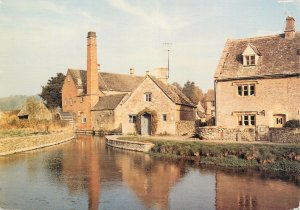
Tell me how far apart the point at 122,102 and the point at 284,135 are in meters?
28.0

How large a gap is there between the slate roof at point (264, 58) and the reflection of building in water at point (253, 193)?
15241 mm

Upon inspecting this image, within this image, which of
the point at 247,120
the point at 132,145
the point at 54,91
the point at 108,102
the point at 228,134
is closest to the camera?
the point at 228,134

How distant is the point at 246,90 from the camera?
32.7m

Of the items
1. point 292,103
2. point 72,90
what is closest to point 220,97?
point 292,103

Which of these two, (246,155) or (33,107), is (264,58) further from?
(33,107)

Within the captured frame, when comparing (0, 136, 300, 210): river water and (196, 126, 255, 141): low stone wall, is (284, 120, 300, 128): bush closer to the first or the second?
(196, 126, 255, 141): low stone wall

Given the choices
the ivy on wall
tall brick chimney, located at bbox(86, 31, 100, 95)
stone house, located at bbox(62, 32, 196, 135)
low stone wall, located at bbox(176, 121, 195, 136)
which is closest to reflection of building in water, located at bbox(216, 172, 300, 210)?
low stone wall, located at bbox(176, 121, 195, 136)

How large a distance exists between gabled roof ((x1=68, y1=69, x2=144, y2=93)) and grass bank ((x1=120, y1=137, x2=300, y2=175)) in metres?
41.2

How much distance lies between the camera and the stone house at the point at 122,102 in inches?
1587

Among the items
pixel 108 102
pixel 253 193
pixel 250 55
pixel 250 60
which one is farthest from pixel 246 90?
pixel 108 102

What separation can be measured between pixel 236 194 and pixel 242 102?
734 inches

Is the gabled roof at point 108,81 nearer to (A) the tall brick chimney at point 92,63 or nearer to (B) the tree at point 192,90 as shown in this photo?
(A) the tall brick chimney at point 92,63

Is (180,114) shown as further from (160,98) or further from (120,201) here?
(120,201)

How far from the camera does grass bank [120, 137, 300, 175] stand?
67.1 ft
